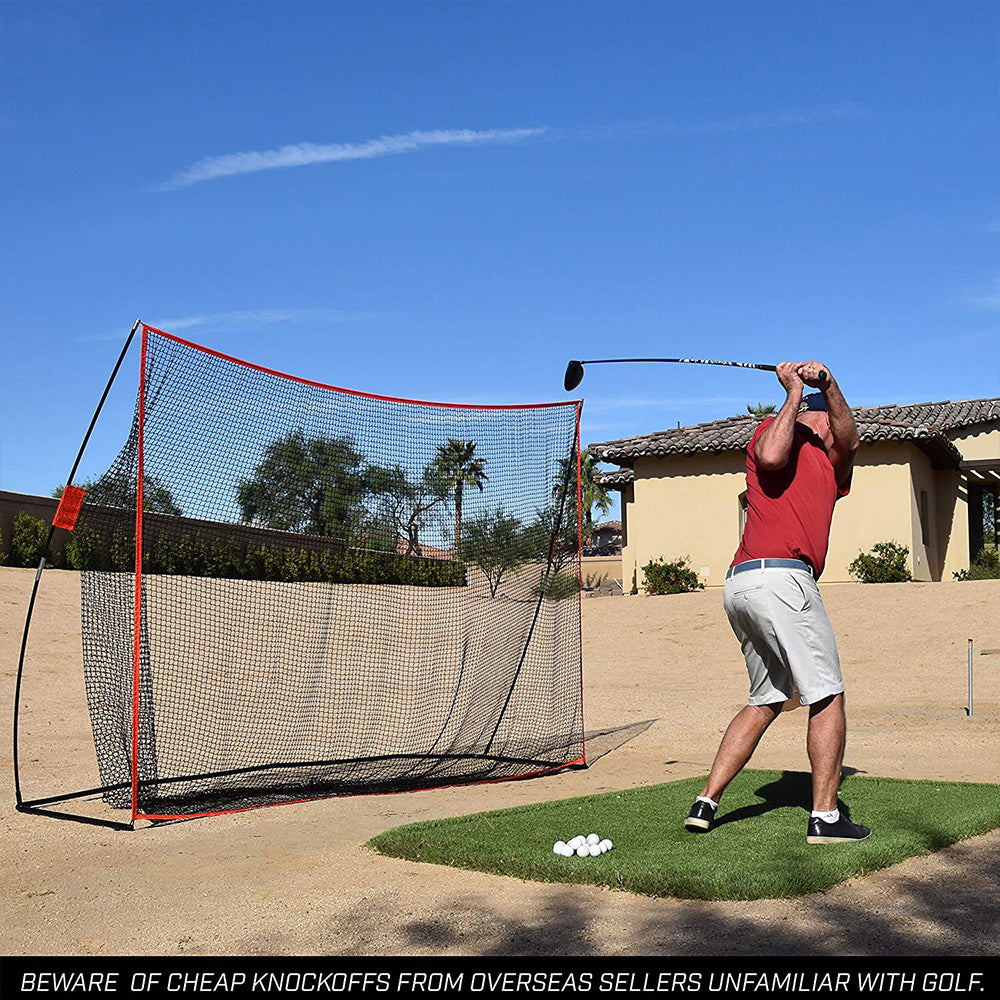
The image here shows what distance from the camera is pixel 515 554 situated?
9.07 m

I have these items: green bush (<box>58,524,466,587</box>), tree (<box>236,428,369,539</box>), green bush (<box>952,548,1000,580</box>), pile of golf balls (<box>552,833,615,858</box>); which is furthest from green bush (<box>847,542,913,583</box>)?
pile of golf balls (<box>552,833,615,858</box>)

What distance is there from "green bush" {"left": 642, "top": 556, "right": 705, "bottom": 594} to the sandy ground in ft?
35.2

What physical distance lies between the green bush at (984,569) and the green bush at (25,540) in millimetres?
17665

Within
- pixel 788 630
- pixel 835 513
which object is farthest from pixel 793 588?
pixel 835 513

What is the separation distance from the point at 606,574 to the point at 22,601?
25.6 m

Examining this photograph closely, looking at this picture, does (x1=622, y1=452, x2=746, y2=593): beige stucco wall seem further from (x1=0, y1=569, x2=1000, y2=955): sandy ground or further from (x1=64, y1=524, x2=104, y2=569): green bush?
(x1=64, y1=524, x2=104, y2=569): green bush

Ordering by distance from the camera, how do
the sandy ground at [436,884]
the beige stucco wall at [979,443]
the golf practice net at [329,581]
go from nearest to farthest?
the sandy ground at [436,884], the golf practice net at [329,581], the beige stucco wall at [979,443]

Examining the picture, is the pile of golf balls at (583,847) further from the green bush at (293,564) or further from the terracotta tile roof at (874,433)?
the terracotta tile roof at (874,433)

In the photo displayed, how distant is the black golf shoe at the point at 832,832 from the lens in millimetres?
5148

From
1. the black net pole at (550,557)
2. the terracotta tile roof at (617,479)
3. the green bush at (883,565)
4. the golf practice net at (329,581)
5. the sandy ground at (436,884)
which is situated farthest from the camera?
the terracotta tile roof at (617,479)

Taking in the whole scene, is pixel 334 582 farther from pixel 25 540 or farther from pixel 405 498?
pixel 25 540

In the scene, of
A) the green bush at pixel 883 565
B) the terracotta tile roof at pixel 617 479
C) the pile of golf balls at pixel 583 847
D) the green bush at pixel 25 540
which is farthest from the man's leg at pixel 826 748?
the terracotta tile roof at pixel 617 479

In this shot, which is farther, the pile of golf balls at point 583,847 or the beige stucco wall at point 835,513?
the beige stucco wall at point 835,513

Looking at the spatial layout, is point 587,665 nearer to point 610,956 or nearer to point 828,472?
point 828,472
